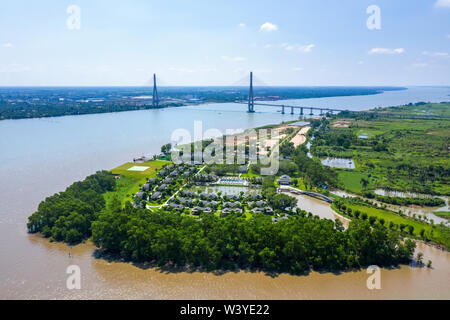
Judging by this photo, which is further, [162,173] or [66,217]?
[162,173]

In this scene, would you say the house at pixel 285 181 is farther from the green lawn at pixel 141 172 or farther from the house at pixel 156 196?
the green lawn at pixel 141 172

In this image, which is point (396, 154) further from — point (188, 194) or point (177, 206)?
point (177, 206)

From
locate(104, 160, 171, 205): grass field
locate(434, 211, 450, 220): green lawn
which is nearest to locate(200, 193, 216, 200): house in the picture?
locate(104, 160, 171, 205): grass field

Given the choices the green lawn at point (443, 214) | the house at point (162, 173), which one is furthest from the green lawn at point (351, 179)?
the house at point (162, 173)

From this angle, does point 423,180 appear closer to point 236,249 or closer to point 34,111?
point 236,249

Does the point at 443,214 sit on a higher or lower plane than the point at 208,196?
lower

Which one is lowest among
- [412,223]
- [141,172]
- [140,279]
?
[140,279]

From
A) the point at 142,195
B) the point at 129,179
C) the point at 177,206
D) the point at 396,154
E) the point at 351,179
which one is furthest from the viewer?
the point at 396,154

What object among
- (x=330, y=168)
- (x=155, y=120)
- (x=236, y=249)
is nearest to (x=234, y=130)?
(x=155, y=120)

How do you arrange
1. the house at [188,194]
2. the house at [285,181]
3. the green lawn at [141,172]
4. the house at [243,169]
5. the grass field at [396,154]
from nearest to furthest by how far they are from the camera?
the house at [188,194] < the house at [285,181] < the grass field at [396,154] < the green lawn at [141,172] < the house at [243,169]

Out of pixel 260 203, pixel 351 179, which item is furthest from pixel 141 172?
pixel 351 179

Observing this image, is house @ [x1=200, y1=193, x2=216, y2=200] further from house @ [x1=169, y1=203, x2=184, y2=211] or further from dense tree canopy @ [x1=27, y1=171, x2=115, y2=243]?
dense tree canopy @ [x1=27, y1=171, x2=115, y2=243]

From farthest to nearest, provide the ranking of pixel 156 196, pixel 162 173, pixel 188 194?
pixel 162 173 < pixel 188 194 < pixel 156 196
